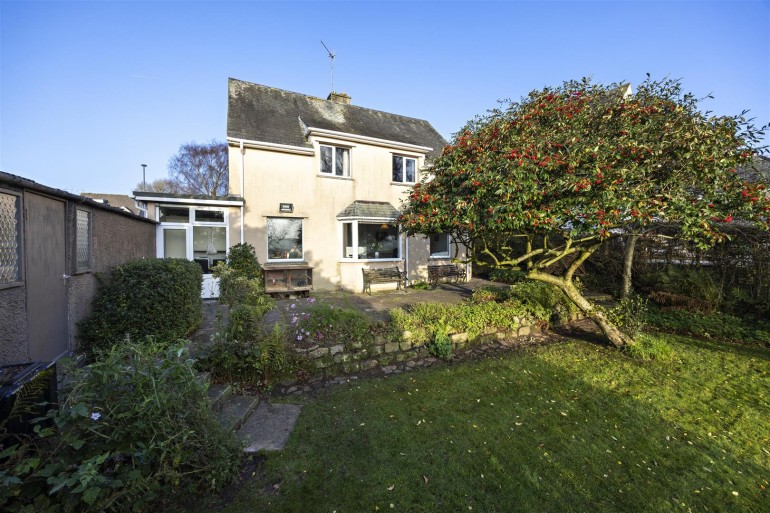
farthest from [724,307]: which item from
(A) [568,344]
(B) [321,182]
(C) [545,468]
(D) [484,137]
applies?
(B) [321,182]

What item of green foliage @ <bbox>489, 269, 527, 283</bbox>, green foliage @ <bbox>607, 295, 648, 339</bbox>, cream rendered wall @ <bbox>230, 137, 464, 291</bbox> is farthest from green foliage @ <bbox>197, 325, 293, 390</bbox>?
green foliage @ <bbox>489, 269, 527, 283</bbox>

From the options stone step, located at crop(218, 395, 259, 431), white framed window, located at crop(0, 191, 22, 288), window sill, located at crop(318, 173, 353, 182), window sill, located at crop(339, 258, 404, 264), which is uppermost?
window sill, located at crop(318, 173, 353, 182)

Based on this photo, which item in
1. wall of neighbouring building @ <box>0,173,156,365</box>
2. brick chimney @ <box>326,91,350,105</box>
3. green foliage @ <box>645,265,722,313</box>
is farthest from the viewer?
brick chimney @ <box>326,91,350,105</box>

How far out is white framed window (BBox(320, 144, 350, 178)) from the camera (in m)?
12.2

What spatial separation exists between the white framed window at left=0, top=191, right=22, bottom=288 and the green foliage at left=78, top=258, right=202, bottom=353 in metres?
1.48

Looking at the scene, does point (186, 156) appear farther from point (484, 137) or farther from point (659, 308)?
point (659, 308)

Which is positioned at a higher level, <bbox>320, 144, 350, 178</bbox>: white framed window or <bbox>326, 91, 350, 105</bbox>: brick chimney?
<bbox>326, 91, 350, 105</bbox>: brick chimney

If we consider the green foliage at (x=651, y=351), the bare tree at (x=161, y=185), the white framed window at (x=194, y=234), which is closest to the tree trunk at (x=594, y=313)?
the green foliage at (x=651, y=351)

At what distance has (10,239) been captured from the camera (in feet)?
11.9

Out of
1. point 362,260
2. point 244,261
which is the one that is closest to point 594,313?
point 362,260

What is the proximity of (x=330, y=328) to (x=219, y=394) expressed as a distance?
6.48 feet

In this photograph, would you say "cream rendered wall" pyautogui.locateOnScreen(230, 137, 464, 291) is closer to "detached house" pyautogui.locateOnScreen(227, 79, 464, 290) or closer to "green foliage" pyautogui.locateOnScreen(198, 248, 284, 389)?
"detached house" pyautogui.locateOnScreen(227, 79, 464, 290)

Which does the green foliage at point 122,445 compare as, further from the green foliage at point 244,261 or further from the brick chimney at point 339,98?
the brick chimney at point 339,98

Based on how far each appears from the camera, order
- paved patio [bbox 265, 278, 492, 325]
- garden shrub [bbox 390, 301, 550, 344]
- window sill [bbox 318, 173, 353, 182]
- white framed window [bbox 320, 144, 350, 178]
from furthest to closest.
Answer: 1. white framed window [bbox 320, 144, 350, 178]
2. window sill [bbox 318, 173, 353, 182]
3. paved patio [bbox 265, 278, 492, 325]
4. garden shrub [bbox 390, 301, 550, 344]
